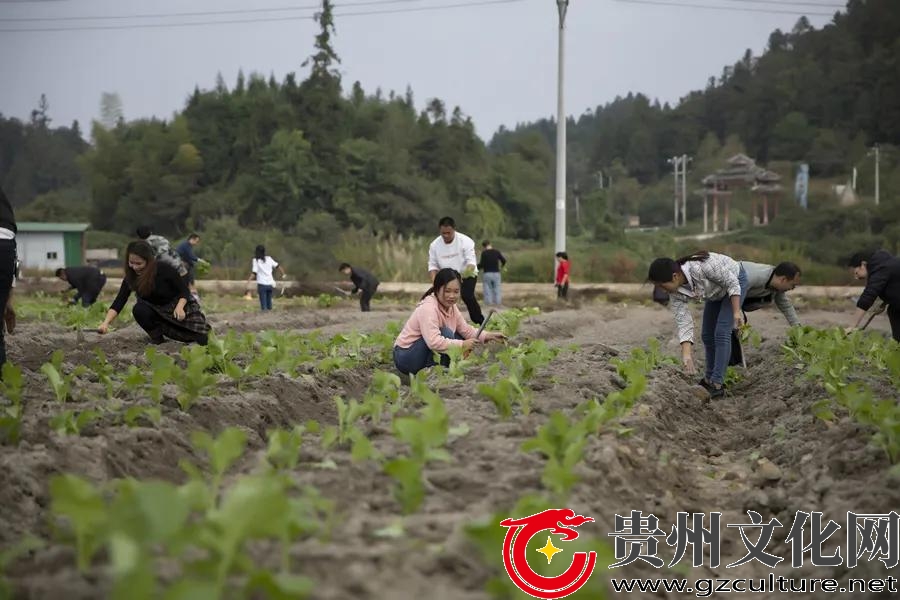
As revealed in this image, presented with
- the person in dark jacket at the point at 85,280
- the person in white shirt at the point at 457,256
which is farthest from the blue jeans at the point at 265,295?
the person in white shirt at the point at 457,256

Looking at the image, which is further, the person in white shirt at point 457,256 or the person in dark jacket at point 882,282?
the person in white shirt at point 457,256

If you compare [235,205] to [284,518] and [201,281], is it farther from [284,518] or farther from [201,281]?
[284,518]

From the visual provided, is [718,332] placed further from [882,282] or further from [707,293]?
[882,282]

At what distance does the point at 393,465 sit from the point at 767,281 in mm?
5781

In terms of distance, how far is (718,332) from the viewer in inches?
307

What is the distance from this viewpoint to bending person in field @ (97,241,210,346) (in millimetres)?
8430

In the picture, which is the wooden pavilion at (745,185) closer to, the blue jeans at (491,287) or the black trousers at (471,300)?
the blue jeans at (491,287)

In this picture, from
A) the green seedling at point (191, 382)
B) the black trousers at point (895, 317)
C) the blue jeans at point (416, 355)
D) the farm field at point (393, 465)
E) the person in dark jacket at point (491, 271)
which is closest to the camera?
the farm field at point (393, 465)

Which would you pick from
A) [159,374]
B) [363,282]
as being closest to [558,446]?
[159,374]

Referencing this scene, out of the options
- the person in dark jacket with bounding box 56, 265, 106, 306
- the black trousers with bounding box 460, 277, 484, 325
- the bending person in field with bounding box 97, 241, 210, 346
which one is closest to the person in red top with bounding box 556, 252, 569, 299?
the person in dark jacket with bounding box 56, 265, 106, 306

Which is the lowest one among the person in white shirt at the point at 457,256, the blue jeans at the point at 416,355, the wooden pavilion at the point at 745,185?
the blue jeans at the point at 416,355

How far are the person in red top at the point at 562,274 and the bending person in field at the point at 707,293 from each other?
14.6 metres

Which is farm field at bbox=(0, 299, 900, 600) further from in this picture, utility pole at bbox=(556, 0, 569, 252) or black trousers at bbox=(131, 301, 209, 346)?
utility pole at bbox=(556, 0, 569, 252)

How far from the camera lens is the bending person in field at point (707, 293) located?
7332mm
